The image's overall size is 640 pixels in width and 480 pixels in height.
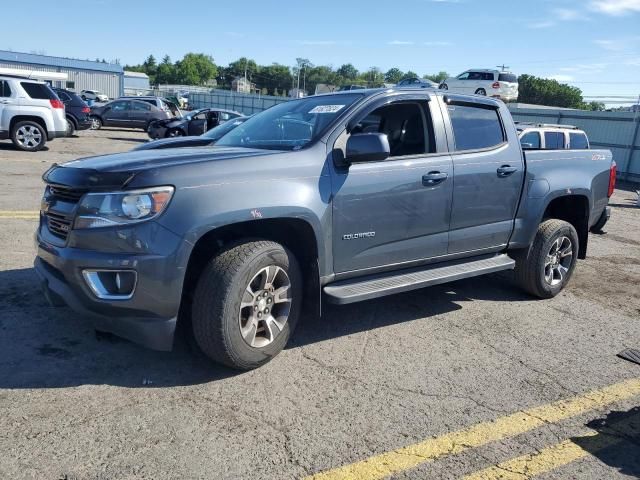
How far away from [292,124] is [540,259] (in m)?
2.81

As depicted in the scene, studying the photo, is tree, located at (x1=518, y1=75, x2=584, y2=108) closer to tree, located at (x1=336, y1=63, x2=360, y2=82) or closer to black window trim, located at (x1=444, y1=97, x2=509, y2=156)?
tree, located at (x1=336, y1=63, x2=360, y2=82)

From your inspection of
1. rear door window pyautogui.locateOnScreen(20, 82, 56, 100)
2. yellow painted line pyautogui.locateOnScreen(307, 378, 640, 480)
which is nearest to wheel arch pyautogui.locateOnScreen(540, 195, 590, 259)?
yellow painted line pyautogui.locateOnScreen(307, 378, 640, 480)

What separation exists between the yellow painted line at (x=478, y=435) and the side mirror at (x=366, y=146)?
1880 mm

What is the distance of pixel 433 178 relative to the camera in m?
4.53

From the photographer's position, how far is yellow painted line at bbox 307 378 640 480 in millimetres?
2814

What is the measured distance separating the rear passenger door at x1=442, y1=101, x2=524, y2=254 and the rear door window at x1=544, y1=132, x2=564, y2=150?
24.5 feet

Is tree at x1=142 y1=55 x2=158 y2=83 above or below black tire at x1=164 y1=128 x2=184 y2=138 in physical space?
above

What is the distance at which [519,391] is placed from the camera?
377cm

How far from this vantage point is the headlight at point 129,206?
3.33 meters

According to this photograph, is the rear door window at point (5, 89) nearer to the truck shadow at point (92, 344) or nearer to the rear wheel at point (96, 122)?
the truck shadow at point (92, 344)

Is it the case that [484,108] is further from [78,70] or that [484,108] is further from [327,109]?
[78,70]

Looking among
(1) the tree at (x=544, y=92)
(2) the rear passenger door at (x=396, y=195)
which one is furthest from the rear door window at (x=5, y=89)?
(1) the tree at (x=544, y=92)

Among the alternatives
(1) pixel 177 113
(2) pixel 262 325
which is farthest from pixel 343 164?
(1) pixel 177 113

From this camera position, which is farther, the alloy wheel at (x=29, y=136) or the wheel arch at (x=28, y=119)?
the alloy wheel at (x=29, y=136)
